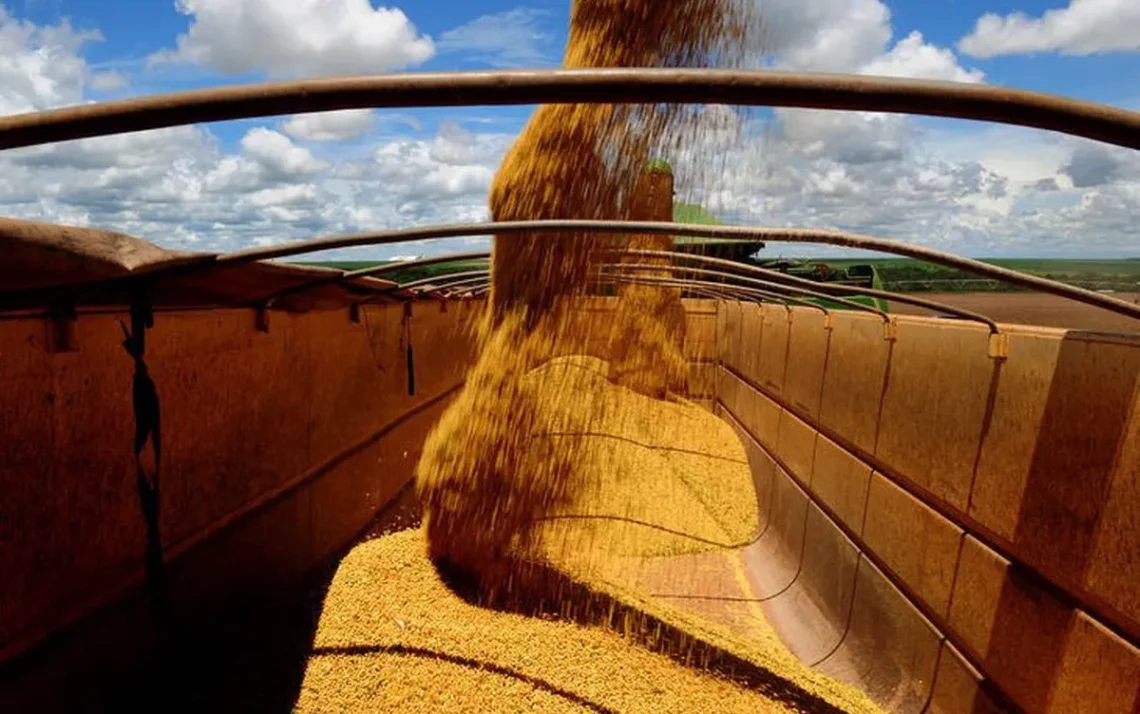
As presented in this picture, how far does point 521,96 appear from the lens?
143 cm

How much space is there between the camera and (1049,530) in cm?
263

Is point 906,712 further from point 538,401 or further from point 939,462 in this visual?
point 538,401

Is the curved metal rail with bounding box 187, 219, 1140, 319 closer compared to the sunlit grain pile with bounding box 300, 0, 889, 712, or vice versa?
the curved metal rail with bounding box 187, 219, 1140, 319

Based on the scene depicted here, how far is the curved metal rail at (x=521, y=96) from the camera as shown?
135cm

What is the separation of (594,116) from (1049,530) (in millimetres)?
2674

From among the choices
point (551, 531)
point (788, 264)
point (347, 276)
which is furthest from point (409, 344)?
point (788, 264)

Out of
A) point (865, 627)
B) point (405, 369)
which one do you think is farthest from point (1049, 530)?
point (405, 369)

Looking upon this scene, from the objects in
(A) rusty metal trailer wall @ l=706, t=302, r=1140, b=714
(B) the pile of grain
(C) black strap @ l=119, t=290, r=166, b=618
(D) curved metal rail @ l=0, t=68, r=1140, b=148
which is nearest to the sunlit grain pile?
(B) the pile of grain


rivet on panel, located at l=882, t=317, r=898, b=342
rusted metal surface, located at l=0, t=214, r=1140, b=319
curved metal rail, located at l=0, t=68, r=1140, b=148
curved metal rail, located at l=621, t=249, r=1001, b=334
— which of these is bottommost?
rivet on panel, located at l=882, t=317, r=898, b=342

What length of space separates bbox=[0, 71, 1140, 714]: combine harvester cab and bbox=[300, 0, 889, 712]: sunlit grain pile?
1.75 ft

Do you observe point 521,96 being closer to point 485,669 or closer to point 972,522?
point 485,669

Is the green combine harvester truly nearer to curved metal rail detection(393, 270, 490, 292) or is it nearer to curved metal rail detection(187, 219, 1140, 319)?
curved metal rail detection(187, 219, 1140, 319)

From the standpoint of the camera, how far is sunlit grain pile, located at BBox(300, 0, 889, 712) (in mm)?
3297

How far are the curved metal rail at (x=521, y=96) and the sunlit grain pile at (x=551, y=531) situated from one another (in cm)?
174
